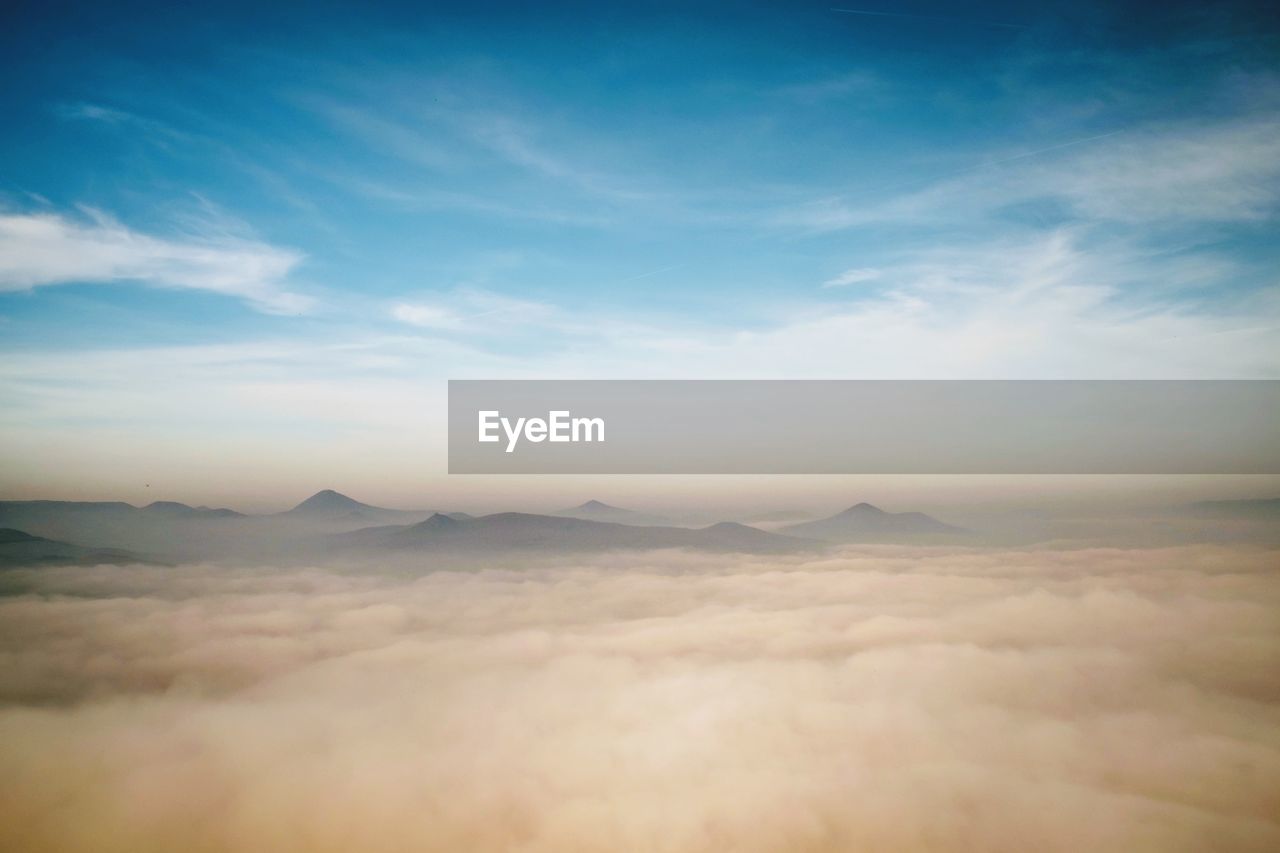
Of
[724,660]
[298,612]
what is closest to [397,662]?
[298,612]

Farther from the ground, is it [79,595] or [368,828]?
[79,595]

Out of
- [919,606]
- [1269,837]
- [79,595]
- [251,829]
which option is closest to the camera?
[1269,837]

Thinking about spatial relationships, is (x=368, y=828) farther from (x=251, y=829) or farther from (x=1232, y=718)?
(x=1232, y=718)

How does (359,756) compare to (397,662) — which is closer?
(359,756)

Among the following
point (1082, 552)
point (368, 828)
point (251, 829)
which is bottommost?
point (368, 828)

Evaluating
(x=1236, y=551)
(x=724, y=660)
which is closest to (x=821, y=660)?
(x=724, y=660)

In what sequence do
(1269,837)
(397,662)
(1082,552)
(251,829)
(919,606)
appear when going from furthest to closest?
(1082,552) → (919,606) → (397,662) → (251,829) → (1269,837)
